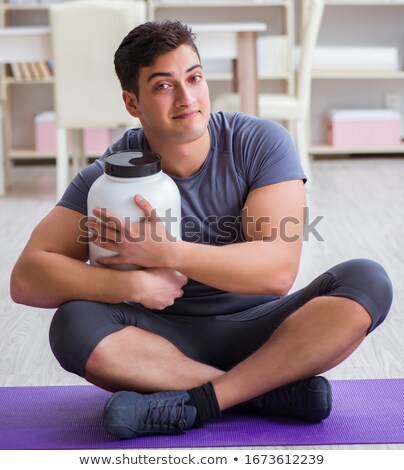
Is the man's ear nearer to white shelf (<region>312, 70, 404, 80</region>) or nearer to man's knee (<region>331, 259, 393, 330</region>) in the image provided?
man's knee (<region>331, 259, 393, 330</region>)

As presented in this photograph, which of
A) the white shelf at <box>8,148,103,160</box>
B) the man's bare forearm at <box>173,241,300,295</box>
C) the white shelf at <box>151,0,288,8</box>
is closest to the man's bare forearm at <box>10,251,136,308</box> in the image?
the man's bare forearm at <box>173,241,300,295</box>

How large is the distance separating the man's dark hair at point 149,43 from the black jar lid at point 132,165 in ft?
0.52

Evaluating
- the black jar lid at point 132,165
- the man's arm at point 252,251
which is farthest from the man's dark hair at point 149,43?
the man's arm at point 252,251

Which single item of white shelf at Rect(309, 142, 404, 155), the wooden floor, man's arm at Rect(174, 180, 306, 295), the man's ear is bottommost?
the wooden floor

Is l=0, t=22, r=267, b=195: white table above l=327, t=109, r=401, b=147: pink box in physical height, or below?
above

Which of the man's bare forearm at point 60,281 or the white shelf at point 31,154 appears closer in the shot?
the man's bare forearm at point 60,281

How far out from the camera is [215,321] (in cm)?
173

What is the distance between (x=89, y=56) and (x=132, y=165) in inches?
102

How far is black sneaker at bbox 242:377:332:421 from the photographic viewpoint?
1.59 m

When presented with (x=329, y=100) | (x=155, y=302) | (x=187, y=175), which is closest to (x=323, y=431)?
(x=155, y=302)

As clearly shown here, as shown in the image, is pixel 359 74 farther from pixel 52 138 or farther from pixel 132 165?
pixel 132 165

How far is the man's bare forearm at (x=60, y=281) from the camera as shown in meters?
1.59

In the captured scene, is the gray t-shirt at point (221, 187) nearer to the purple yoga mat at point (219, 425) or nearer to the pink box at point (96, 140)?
the purple yoga mat at point (219, 425)
